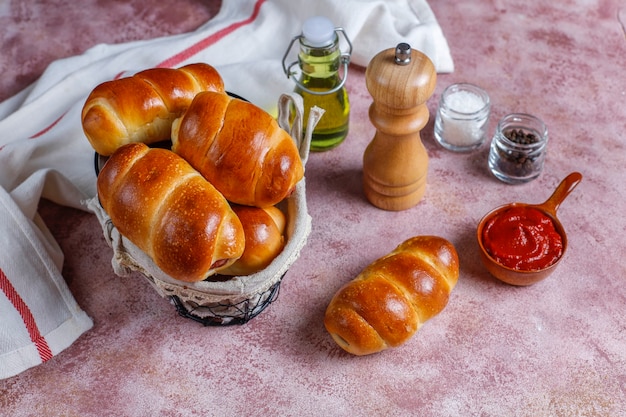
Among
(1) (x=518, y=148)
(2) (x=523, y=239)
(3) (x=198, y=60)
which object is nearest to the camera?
(2) (x=523, y=239)

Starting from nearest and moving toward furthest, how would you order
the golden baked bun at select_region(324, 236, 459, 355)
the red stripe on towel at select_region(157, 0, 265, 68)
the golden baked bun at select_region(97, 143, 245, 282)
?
the golden baked bun at select_region(97, 143, 245, 282), the golden baked bun at select_region(324, 236, 459, 355), the red stripe on towel at select_region(157, 0, 265, 68)

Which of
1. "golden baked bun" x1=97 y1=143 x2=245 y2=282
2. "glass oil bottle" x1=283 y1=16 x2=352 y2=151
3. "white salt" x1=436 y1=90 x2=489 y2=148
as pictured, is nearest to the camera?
"golden baked bun" x1=97 y1=143 x2=245 y2=282

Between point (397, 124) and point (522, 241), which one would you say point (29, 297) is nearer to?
point (397, 124)

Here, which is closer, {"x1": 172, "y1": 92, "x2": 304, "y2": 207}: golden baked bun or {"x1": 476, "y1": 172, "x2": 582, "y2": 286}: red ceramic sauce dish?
{"x1": 172, "y1": 92, "x2": 304, "y2": 207}: golden baked bun

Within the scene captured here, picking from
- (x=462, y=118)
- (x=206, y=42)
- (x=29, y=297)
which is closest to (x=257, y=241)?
(x=29, y=297)

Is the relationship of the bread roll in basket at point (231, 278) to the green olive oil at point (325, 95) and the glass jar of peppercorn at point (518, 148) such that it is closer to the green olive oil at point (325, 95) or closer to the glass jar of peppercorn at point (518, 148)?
the green olive oil at point (325, 95)

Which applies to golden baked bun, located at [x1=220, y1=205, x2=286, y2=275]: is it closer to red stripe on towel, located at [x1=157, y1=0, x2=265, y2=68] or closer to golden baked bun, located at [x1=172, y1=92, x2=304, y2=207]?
golden baked bun, located at [x1=172, y1=92, x2=304, y2=207]

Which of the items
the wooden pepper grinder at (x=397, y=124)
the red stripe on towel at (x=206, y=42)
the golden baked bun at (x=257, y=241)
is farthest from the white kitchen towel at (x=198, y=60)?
the golden baked bun at (x=257, y=241)

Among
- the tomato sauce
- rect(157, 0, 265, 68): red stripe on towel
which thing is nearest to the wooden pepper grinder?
the tomato sauce
